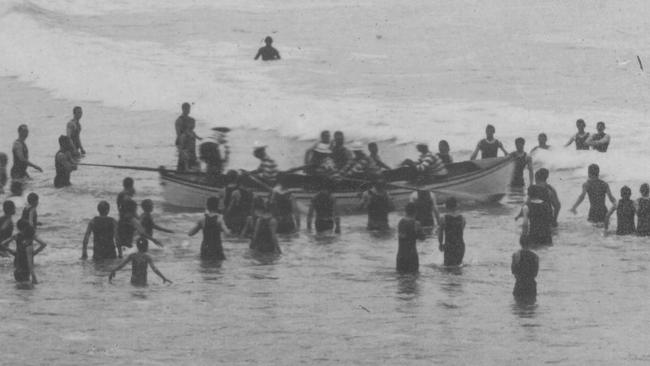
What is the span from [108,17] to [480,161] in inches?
1716

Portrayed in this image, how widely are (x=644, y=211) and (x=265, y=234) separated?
628 cm

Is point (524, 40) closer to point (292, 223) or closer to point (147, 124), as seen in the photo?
point (147, 124)

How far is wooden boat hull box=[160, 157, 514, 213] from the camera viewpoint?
25938 millimetres

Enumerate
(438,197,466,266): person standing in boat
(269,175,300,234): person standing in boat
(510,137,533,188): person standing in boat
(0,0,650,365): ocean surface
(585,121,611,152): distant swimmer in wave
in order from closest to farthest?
1. (0,0,650,365): ocean surface
2. (438,197,466,266): person standing in boat
3. (269,175,300,234): person standing in boat
4. (510,137,533,188): person standing in boat
5. (585,121,611,152): distant swimmer in wave

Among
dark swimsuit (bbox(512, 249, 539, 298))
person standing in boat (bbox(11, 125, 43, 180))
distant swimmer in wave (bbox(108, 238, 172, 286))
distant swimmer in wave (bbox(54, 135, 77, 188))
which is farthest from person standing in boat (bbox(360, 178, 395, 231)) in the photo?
person standing in boat (bbox(11, 125, 43, 180))

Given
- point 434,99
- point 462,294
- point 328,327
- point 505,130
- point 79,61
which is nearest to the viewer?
point 328,327

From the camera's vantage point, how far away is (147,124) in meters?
40.3

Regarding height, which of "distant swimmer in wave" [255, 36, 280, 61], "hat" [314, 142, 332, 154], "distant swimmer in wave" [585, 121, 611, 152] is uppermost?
"distant swimmer in wave" [255, 36, 280, 61]

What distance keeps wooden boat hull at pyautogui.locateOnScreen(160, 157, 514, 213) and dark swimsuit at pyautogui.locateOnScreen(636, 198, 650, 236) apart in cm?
437

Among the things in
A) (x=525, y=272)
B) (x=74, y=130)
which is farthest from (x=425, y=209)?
(x=74, y=130)

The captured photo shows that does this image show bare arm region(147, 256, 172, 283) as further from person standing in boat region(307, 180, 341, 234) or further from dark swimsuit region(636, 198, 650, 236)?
dark swimsuit region(636, 198, 650, 236)

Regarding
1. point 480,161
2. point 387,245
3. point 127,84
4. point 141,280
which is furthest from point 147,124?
point 141,280

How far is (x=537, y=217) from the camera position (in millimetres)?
22531

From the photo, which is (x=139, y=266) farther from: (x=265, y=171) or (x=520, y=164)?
(x=520, y=164)
